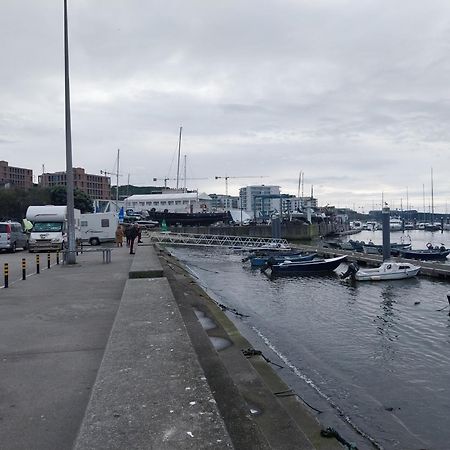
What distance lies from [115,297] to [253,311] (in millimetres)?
9422

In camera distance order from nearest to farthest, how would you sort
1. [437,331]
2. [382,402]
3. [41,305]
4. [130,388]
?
[130,388] < [382,402] < [41,305] < [437,331]

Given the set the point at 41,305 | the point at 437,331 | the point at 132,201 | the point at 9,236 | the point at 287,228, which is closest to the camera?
the point at 41,305

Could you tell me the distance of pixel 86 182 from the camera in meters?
159

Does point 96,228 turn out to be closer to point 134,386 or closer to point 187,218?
point 134,386

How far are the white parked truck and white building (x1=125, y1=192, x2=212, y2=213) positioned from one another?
6612cm

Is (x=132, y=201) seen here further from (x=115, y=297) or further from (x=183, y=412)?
(x=183, y=412)

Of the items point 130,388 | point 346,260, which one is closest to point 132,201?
point 346,260

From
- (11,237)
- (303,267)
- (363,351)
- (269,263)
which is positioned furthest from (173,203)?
(363,351)

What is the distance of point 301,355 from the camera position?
42.6 feet

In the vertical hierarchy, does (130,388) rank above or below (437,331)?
above

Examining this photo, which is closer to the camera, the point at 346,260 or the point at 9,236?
the point at 9,236

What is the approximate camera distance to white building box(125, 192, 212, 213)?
10106 centimetres

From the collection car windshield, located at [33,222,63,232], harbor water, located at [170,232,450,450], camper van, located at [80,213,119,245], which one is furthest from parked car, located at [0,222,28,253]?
harbor water, located at [170,232,450,450]

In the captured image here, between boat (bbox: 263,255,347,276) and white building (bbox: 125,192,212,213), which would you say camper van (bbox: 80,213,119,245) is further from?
white building (bbox: 125,192,212,213)
